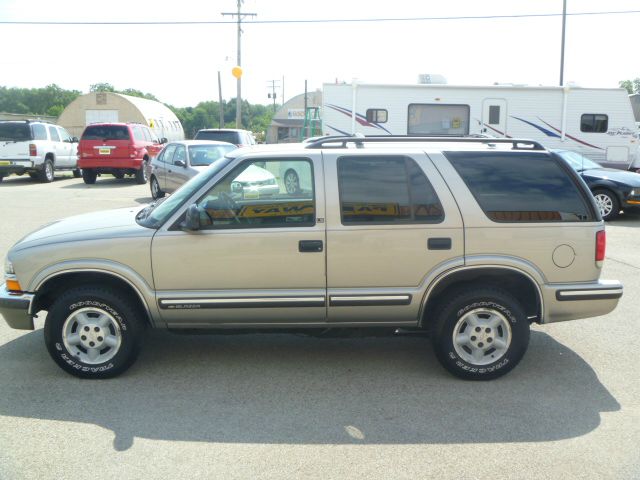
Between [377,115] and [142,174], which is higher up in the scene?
[377,115]

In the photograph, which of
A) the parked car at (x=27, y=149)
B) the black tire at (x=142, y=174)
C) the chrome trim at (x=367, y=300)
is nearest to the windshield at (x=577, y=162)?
the chrome trim at (x=367, y=300)

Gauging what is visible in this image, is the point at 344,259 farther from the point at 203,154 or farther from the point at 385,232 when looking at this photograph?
the point at 203,154

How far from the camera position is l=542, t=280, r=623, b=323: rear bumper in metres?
4.88

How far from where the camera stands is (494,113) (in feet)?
57.6

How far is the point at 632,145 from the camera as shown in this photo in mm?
18172

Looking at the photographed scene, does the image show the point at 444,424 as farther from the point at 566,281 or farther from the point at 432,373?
the point at 566,281

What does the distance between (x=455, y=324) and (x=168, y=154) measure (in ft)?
38.6

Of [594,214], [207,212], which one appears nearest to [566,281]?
[594,214]

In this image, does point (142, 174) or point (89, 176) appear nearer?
point (89, 176)

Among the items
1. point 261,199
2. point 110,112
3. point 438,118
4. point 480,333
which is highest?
point 110,112

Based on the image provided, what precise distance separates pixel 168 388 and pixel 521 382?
2.61 meters

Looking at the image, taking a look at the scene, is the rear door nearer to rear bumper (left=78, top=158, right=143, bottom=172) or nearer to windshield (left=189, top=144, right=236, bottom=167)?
windshield (left=189, top=144, right=236, bottom=167)

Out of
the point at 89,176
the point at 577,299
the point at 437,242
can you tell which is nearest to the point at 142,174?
the point at 89,176

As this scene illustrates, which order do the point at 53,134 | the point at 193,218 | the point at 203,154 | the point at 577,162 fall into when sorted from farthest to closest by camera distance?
the point at 53,134 < the point at 203,154 < the point at 577,162 < the point at 193,218
